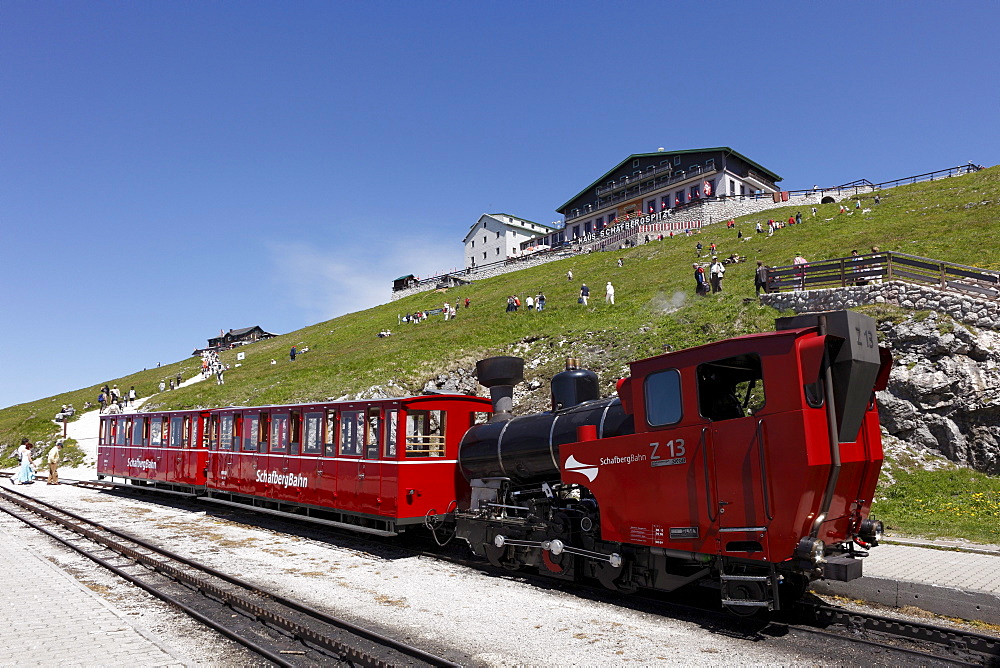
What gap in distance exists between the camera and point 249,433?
18.5 metres

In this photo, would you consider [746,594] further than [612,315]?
No

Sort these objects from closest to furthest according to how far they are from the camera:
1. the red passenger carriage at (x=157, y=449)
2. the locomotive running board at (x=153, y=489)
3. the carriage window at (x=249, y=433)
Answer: the carriage window at (x=249, y=433), the red passenger carriage at (x=157, y=449), the locomotive running board at (x=153, y=489)

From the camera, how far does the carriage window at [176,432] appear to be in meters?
22.4

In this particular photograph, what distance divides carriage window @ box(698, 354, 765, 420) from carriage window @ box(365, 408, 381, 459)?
7868 mm

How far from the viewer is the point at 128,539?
1502cm

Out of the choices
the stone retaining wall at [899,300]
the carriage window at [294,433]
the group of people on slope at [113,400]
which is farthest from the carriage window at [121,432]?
the stone retaining wall at [899,300]

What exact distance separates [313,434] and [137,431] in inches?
554

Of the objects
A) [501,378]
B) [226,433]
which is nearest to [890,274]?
[501,378]

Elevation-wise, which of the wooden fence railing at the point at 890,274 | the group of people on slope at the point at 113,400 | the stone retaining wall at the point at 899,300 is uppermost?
the wooden fence railing at the point at 890,274

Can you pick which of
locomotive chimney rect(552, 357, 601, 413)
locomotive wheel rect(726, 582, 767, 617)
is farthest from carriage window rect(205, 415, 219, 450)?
locomotive wheel rect(726, 582, 767, 617)

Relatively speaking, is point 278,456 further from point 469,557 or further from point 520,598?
point 520,598

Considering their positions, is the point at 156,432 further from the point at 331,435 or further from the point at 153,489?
the point at 331,435

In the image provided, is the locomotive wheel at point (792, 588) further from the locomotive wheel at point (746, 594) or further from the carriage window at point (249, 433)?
the carriage window at point (249, 433)

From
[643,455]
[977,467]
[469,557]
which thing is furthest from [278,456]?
[977,467]
